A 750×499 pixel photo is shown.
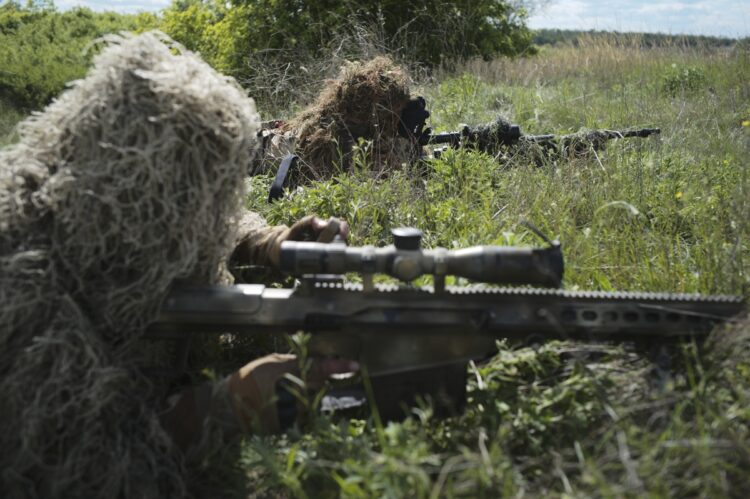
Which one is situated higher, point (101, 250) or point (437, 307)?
point (101, 250)

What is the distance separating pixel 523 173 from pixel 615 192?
2.28 ft

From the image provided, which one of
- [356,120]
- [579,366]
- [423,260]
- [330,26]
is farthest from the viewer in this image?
[330,26]

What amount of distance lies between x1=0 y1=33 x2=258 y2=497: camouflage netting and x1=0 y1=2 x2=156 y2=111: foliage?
709 cm

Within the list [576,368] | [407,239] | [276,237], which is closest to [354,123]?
[276,237]

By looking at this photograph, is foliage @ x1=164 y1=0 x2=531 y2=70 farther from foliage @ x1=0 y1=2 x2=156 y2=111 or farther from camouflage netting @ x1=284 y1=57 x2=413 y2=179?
camouflage netting @ x1=284 y1=57 x2=413 y2=179

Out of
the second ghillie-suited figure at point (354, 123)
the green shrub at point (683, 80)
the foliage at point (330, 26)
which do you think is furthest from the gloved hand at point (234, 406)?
the foliage at point (330, 26)

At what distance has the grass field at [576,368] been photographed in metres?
2.30

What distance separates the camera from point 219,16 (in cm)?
1648

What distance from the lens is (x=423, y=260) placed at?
2779 mm

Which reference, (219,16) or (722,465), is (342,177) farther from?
(219,16)

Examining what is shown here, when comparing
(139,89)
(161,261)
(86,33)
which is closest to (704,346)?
(161,261)

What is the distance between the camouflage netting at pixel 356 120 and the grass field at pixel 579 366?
0.53 meters

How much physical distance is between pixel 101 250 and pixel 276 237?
3.24 feet

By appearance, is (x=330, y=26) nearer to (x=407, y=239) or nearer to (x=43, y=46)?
(x=43, y=46)
